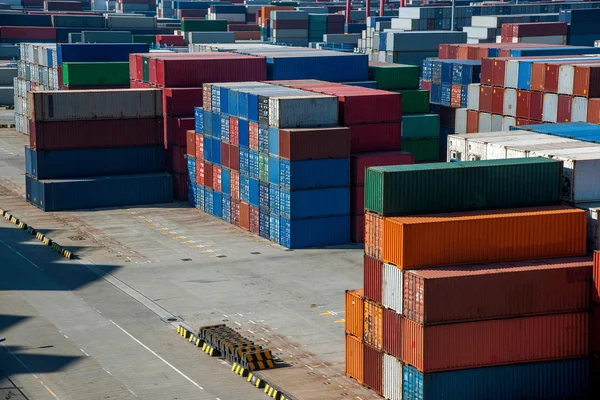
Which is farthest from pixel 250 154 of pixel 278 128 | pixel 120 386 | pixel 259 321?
pixel 120 386

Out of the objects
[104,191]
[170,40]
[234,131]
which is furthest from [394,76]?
[170,40]

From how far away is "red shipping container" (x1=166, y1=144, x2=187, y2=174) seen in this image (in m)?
102

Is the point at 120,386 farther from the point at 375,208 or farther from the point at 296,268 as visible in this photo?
the point at 296,268

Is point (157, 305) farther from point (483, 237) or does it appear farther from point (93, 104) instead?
point (93, 104)

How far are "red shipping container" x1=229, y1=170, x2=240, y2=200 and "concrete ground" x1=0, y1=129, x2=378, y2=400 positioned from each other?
256cm

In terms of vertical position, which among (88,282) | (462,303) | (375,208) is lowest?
(88,282)

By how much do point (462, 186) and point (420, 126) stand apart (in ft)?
161

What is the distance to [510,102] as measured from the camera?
331 ft

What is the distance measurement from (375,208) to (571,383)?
11.8 m

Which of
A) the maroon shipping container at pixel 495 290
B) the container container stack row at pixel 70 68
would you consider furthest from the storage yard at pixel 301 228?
the container container stack row at pixel 70 68

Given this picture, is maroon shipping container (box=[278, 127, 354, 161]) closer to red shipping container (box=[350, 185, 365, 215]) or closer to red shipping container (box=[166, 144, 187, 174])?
red shipping container (box=[350, 185, 365, 215])

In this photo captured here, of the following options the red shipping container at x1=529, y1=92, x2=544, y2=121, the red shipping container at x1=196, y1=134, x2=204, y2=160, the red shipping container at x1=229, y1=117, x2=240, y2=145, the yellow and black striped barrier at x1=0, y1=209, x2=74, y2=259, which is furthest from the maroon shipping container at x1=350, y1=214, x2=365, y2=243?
the yellow and black striped barrier at x1=0, y1=209, x2=74, y2=259

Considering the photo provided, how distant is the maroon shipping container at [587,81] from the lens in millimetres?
90238

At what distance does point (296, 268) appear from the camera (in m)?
80.8
